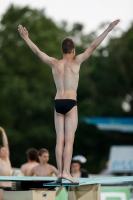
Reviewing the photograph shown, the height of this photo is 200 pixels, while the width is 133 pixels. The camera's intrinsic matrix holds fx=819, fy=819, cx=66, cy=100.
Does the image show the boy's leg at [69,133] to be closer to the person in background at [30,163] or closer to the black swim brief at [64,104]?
the black swim brief at [64,104]

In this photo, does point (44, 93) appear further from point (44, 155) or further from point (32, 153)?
point (44, 155)

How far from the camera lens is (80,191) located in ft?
48.3

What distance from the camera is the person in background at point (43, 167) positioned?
56.7 feet

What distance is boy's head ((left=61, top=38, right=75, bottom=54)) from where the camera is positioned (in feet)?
42.5

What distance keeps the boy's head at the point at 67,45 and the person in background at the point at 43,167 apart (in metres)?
4.58

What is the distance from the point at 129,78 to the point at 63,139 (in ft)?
167

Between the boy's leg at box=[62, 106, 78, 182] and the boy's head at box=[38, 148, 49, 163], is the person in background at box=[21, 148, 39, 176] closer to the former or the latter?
the boy's head at box=[38, 148, 49, 163]

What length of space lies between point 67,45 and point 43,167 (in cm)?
512

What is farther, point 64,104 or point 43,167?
point 43,167

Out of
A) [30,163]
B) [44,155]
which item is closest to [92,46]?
[44,155]

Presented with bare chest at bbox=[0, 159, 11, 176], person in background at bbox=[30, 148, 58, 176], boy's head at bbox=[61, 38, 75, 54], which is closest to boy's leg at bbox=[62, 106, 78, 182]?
boy's head at bbox=[61, 38, 75, 54]

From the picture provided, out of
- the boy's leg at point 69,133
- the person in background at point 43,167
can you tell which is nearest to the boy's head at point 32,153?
the person in background at point 43,167

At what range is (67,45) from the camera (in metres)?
13.0

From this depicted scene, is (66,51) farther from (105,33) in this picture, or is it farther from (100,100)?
(100,100)
